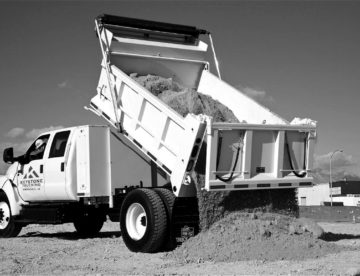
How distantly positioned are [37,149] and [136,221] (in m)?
3.76

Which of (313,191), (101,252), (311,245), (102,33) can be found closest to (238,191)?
(311,245)

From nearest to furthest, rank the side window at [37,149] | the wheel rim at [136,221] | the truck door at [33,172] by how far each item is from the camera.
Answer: the wheel rim at [136,221]
the truck door at [33,172]
the side window at [37,149]

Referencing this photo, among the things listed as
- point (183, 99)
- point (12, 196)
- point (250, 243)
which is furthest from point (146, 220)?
point (12, 196)

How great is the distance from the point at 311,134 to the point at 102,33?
435 centimetres

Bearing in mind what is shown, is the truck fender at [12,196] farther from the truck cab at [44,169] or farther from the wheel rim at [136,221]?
the wheel rim at [136,221]

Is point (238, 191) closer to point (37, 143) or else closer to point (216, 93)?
point (216, 93)

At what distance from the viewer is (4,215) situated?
43.5 ft

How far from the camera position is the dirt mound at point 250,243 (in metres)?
8.48

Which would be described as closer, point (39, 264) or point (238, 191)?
point (39, 264)

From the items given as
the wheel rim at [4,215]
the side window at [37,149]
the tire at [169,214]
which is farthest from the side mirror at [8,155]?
the tire at [169,214]

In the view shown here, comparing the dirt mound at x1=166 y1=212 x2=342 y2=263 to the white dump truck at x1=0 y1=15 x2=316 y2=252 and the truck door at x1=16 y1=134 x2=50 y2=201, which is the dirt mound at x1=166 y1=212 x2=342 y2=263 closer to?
the white dump truck at x1=0 y1=15 x2=316 y2=252

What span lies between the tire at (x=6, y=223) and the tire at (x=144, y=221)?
13.2 feet

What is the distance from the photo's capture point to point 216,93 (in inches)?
459

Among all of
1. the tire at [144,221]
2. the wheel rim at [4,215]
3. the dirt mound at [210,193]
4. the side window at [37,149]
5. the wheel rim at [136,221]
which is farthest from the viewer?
the wheel rim at [4,215]
